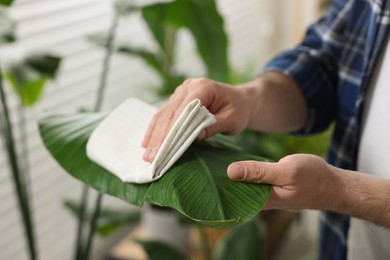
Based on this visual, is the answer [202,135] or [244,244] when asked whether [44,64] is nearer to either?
[202,135]

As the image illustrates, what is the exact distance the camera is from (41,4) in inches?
46.3

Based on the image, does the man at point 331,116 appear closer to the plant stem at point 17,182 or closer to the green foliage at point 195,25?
the green foliage at point 195,25

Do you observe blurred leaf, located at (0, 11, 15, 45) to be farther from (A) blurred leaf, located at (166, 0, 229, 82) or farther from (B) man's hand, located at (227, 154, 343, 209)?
(B) man's hand, located at (227, 154, 343, 209)

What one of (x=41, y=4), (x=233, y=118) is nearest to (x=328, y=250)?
(x=233, y=118)

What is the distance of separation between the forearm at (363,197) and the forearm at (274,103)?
23cm

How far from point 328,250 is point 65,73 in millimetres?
799

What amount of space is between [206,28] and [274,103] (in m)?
0.21

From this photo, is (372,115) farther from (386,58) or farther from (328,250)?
(328,250)

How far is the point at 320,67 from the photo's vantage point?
940 mm

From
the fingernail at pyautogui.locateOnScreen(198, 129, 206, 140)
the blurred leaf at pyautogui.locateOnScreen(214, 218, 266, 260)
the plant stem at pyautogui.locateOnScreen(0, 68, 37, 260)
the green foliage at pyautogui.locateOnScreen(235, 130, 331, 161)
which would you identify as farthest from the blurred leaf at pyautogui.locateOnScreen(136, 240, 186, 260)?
the fingernail at pyautogui.locateOnScreen(198, 129, 206, 140)

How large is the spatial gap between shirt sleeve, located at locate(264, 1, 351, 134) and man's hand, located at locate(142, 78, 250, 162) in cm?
22

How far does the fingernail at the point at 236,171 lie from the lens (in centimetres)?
54

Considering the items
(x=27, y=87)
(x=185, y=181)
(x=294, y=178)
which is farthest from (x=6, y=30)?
(x=294, y=178)

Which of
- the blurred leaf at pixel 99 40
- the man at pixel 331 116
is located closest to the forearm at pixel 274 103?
the man at pixel 331 116
